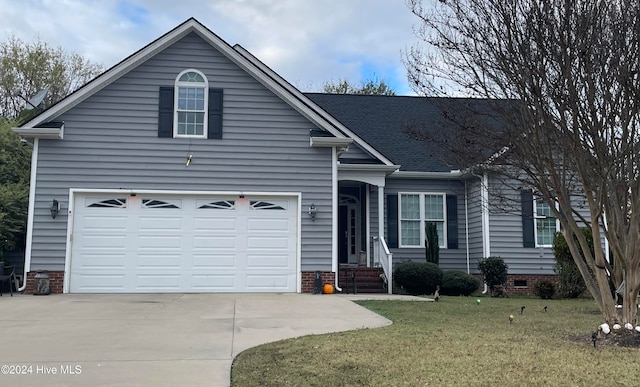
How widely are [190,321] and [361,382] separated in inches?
169

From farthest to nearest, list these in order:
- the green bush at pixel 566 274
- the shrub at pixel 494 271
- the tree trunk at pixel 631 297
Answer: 1. the shrub at pixel 494 271
2. the green bush at pixel 566 274
3. the tree trunk at pixel 631 297

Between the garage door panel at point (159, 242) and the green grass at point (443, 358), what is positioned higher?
the garage door panel at point (159, 242)

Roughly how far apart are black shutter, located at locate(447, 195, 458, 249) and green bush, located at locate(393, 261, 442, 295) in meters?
2.84

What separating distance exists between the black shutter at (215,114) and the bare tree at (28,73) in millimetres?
17863

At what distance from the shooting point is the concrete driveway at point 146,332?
554cm

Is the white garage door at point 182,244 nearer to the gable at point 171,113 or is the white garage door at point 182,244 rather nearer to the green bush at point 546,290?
the gable at point 171,113

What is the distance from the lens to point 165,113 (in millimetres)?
14234

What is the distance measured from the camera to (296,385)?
5.11 m

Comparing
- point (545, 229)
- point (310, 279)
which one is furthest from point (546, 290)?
point (310, 279)

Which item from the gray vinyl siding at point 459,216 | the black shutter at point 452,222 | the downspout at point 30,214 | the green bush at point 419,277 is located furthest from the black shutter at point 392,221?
the downspout at point 30,214

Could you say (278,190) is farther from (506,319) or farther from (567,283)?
(567,283)

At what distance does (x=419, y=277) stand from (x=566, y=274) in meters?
3.75

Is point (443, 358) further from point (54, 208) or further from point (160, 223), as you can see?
point (54, 208)

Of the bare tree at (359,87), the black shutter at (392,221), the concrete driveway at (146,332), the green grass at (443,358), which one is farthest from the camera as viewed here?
the bare tree at (359,87)
